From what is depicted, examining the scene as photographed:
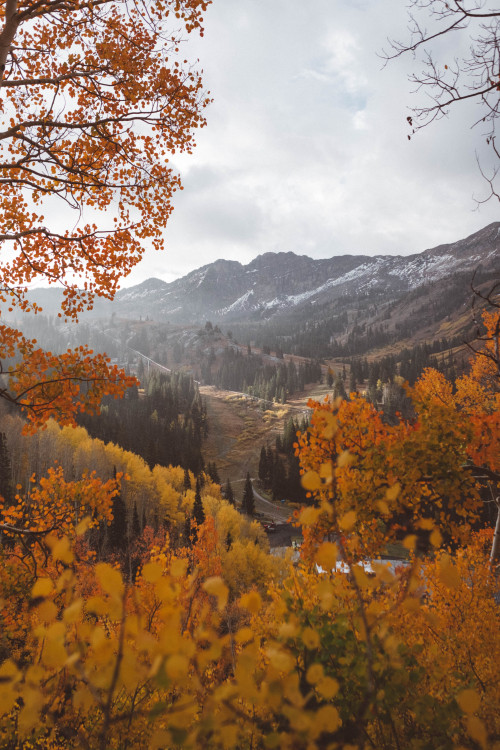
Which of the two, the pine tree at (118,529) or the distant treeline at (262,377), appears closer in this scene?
the pine tree at (118,529)

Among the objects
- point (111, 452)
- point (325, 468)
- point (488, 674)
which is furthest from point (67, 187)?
point (111, 452)

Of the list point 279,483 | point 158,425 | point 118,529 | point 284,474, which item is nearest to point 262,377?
point 158,425

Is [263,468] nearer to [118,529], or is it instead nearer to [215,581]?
[118,529]

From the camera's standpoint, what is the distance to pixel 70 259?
6145 millimetres

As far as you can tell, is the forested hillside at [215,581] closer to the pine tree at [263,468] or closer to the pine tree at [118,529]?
the pine tree at [118,529]

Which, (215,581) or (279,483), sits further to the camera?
(279,483)

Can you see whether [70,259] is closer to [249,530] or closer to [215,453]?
[249,530]

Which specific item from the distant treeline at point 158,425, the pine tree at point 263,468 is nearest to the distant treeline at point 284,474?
the pine tree at point 263,468

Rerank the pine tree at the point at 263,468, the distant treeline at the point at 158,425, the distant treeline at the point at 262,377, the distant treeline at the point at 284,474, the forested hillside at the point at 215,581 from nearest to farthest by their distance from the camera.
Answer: the forested hillside at the point at 215,581 < the distant treeline at the point at 284,474 < the distant treeline at the point at 158,425 < the pine tree at the point at 263,468 < the distant treeline at the point at 262,377

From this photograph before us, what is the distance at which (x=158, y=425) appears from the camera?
300ft

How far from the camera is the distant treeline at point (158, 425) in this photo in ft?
261

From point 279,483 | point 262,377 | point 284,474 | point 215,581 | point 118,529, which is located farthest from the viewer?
point 262,377

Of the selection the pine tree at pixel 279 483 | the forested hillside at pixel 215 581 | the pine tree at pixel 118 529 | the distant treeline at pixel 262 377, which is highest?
the forested hillside at pixel 215 581

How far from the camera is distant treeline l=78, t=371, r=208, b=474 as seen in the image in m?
79.6
